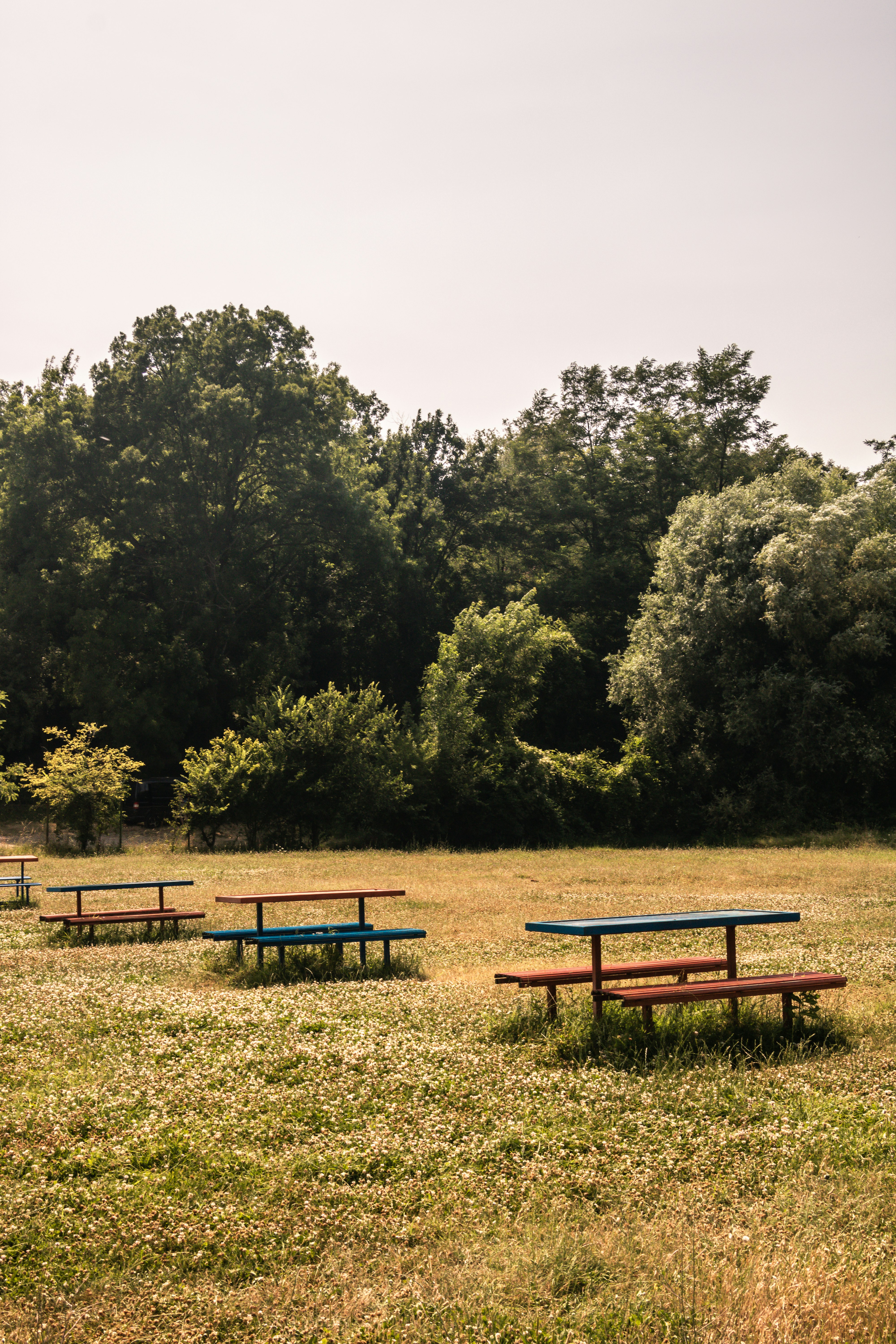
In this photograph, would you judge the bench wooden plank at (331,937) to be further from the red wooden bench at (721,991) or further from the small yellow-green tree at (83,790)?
the small yellow-green tree at (83,790)

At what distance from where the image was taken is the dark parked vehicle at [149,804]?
3159cm

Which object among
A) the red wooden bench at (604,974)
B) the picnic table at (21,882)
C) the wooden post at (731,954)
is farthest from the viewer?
the picnic table at (21,882)

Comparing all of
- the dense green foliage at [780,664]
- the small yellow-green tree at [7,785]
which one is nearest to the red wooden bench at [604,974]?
the small yellow-green tree at [7,785]

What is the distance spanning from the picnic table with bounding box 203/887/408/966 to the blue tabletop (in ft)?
9.08

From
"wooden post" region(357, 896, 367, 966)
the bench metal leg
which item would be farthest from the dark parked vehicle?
the bench metal leg

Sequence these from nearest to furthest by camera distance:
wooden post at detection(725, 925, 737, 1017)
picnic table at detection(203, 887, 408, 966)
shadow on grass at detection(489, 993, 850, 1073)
→ 1. shadow on grass at detection(489, 993, 850, 1073)
2. wooden post at detection(725, 925, 737, 1017)
3. picnic table at detection(203, 887, 408, 966)

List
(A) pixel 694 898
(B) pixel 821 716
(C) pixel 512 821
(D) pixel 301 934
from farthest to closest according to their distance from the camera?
(B) pixel 821 716 → (C) pixel 512 821 → (A) pixel 694 898 → (D) pixel 301 934

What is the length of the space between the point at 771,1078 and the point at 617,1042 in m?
0.98

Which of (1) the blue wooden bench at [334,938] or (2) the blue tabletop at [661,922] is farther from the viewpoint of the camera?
(1) the blue wooden bench at [334,938]

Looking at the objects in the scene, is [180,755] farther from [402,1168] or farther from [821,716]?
[402,1168]

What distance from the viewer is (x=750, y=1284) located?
3.53 m

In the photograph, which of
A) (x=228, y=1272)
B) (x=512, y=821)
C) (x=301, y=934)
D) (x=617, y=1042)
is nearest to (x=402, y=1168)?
(x=228, y=1272)

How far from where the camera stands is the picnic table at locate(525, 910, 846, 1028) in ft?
21.7

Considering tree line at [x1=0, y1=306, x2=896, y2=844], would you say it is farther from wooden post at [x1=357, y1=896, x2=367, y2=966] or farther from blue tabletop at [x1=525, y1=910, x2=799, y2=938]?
blue tabletop at [x1=525, y1=910, x2=799, y2=938]
